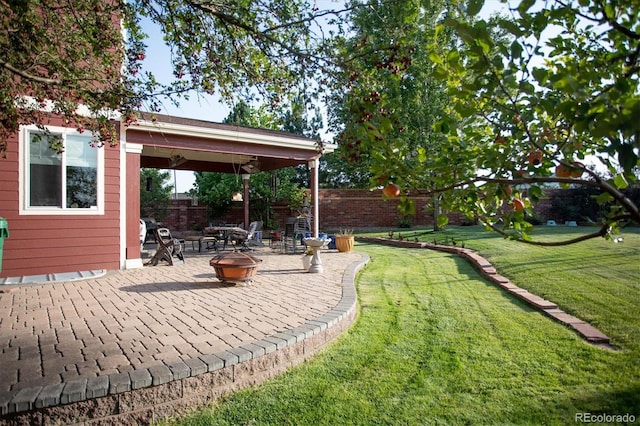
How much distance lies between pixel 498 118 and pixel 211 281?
568 cm

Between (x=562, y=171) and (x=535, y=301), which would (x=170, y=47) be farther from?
(x=535, y=301)

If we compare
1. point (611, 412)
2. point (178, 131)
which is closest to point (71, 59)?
point (178, 131)

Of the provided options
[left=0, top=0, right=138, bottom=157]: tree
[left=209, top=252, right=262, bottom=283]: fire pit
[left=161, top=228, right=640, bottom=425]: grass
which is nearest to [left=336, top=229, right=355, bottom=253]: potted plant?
[left=161, top=228, right=640, bottom=425]: grass

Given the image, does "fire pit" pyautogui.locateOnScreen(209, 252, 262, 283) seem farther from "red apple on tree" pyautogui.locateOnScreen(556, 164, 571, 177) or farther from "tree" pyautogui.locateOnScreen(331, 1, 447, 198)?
"red apple on tree" pyautogui.locateOnScreen(556, 164, 571, 177)

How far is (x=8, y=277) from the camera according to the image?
21.6 ft

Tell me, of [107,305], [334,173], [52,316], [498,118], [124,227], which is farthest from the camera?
[334,173]

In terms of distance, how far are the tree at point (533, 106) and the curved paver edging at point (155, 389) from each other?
2134 mm

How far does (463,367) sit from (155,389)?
99.5 inches

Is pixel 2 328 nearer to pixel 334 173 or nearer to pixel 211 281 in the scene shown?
pixel 211 281

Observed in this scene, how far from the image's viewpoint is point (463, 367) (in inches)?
137

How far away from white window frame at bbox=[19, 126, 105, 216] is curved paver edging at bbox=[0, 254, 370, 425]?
17.5ft

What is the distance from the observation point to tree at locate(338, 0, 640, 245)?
3.64 ft

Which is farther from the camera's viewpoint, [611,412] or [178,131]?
[178,131]

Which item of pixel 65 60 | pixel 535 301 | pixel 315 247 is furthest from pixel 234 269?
pixel 535 301
